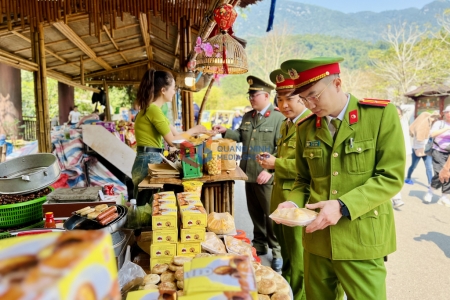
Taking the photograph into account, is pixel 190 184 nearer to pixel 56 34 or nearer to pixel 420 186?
pixel 56 34

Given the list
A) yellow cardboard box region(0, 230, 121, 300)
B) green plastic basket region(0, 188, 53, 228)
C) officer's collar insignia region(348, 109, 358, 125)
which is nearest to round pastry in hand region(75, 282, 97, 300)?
yellow cardboard box region(0, 230, 121, 300)

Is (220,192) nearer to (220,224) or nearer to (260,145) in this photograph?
(220,224)

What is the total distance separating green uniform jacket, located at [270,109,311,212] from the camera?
277cm

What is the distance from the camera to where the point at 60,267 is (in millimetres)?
542

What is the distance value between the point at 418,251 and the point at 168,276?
3825 mm

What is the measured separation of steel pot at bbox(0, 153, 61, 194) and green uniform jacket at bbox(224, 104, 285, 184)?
215 cm

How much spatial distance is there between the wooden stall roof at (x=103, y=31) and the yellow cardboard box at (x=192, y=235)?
229 centimetres

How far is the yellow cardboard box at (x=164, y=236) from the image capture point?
1.73m

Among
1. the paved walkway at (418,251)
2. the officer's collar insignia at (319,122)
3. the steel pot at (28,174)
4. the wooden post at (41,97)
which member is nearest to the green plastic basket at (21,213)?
the steel pot at (28,174)

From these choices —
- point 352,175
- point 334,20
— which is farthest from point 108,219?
point 334,20

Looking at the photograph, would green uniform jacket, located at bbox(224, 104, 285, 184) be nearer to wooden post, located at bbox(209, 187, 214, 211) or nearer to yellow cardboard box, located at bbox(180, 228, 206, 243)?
wooden post, located at bbox(209, 187, 214, 211)

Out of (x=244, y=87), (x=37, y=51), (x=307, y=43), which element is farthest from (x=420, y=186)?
(x=307, y=43)

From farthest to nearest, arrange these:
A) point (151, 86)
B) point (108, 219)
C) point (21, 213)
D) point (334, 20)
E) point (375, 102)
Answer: point (334, 20) → point (151, 86) → point (21, 213) → point (108, 219) → point (375, 102)

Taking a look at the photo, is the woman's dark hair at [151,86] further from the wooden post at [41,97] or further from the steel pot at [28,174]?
the wooden post at [41,97]
